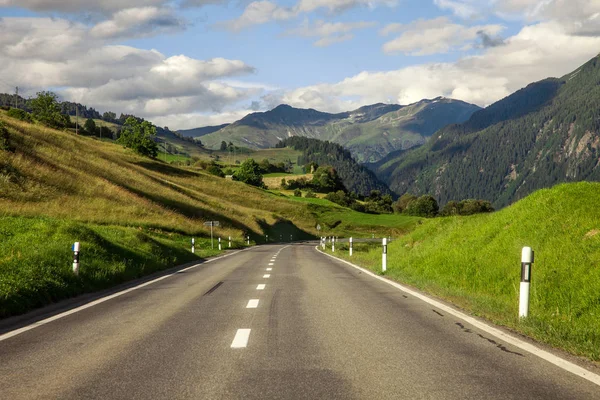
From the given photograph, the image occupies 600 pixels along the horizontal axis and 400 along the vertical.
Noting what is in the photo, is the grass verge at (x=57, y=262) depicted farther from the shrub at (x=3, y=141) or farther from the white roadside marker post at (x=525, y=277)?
the shrub at (x=3, y=141)

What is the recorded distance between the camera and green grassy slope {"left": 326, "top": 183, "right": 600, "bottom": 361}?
9344 mm

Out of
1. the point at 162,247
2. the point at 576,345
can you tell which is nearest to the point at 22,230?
the point at 162,247

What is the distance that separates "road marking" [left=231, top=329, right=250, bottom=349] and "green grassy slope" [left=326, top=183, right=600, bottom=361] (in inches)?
164

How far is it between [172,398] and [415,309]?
22.3 feet

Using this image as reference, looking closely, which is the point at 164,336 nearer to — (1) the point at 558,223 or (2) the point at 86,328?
(2) the point at 86,328

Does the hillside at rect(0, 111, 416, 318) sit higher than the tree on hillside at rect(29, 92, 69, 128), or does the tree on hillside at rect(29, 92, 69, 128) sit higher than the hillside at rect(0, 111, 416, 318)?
the tree on hillside at rect(29, 92, 69, 128)

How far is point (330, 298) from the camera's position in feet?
43.0

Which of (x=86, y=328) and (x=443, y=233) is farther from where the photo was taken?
(x=443, y=233)

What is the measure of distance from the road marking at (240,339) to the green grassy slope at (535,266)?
416 cm

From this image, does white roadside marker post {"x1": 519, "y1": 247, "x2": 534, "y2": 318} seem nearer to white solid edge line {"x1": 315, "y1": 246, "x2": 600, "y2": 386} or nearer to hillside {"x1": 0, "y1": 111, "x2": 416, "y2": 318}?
white solid edge line {"x1": 315, "y1": 246, "x2": 600, "y2": 386}

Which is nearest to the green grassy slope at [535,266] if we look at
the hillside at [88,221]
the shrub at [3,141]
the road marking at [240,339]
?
the road marking at [240,339]

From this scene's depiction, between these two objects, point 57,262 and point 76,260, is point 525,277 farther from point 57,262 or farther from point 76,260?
point 57,262

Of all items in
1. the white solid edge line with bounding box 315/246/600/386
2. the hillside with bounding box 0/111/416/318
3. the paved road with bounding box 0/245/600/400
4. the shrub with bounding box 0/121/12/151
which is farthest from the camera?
the shrub with bounding box 0/121/12/151

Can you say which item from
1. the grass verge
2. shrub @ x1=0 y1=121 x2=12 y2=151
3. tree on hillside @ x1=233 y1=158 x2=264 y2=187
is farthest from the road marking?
tree on hillside @ x1=233 y1=158 x2=264 y2=187
